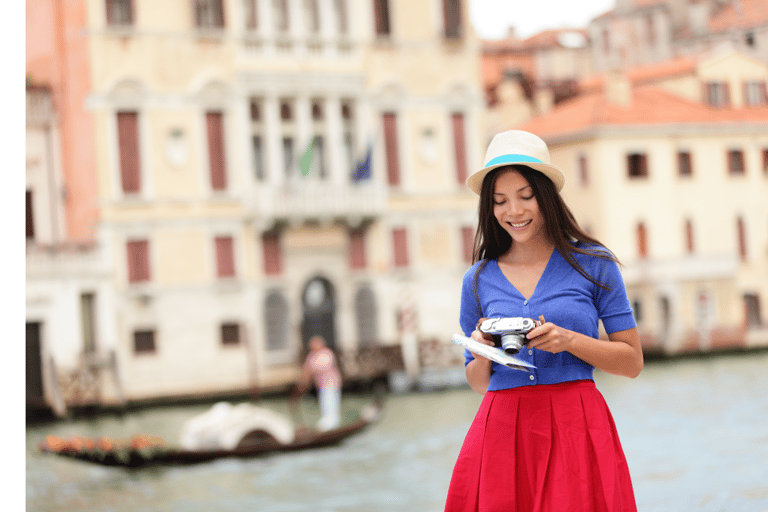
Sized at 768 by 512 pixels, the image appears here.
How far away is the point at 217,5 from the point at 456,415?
3.90 metres

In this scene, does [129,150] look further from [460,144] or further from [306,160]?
[460,144]

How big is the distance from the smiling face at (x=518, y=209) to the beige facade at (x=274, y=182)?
22.8ft

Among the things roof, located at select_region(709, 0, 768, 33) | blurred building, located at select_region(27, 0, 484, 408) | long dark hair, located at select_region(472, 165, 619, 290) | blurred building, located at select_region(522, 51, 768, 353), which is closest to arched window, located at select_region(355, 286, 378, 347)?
blurred building, located at select_region(27, 0, 484, 408)

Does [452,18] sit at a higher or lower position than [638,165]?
higher

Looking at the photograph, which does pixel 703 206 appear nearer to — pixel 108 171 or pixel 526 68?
pixel 526 68

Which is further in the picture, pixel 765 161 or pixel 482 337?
pixel 765 161

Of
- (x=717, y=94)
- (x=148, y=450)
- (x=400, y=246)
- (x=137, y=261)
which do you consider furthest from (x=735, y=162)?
(x=137, y=261)

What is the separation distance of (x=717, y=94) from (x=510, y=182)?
Result: 5583mm

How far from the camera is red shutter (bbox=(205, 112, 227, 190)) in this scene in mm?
8570

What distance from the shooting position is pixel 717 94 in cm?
630

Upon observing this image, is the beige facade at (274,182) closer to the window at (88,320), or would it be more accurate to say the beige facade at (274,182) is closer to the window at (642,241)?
the window at (88,320)

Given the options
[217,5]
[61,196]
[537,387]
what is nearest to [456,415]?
[61,196]

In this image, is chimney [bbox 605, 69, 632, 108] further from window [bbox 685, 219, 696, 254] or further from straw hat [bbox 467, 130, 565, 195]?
straw hat [bbox 467, 130, 565, 195]

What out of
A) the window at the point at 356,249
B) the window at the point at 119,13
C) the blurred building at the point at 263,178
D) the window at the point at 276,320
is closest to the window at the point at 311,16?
the blurred building at the point at 263,178
